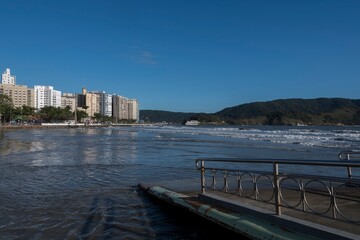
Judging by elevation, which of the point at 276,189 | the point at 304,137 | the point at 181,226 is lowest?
the point at 181,226

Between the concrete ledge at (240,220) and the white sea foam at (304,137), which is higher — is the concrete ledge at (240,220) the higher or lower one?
the higher one

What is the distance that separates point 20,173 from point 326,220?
40.8ft

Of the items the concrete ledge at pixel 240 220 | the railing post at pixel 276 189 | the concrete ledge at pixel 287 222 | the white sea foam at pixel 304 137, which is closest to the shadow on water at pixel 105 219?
the concrete ledge at pixel 240 220

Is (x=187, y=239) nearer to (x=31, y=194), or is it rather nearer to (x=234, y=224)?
(x=234, y=224)

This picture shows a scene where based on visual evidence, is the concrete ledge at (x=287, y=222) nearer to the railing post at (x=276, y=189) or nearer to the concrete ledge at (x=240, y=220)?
the concrete ledge at (x=240, y=220)

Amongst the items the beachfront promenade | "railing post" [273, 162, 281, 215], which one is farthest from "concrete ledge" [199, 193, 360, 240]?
"railing post" [273, 162, 281, 215]

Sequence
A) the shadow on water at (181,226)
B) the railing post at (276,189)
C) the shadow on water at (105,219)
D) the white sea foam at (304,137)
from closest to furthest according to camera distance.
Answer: the railing post at (276,189)
the shadow on water at (181,226)
the shadow on water at (105,219)
the white sea foam at (304,137)

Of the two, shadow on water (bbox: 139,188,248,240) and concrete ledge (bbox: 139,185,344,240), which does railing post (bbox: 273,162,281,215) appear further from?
shadow on water (bbox: 139,188,248,240)

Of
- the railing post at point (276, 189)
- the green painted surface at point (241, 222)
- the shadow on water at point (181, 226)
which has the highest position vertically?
the railing post at point (276, 189)

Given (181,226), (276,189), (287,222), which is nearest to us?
(287,222)

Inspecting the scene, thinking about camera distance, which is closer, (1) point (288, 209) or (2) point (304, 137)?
(1) point (288, 209)

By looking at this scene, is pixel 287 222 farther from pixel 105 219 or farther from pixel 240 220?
pixel 105 219

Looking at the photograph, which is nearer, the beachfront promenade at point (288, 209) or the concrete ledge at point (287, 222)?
the concrete ledge at point (287, 222)

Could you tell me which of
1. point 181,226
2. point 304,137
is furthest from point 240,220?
point 304,137
